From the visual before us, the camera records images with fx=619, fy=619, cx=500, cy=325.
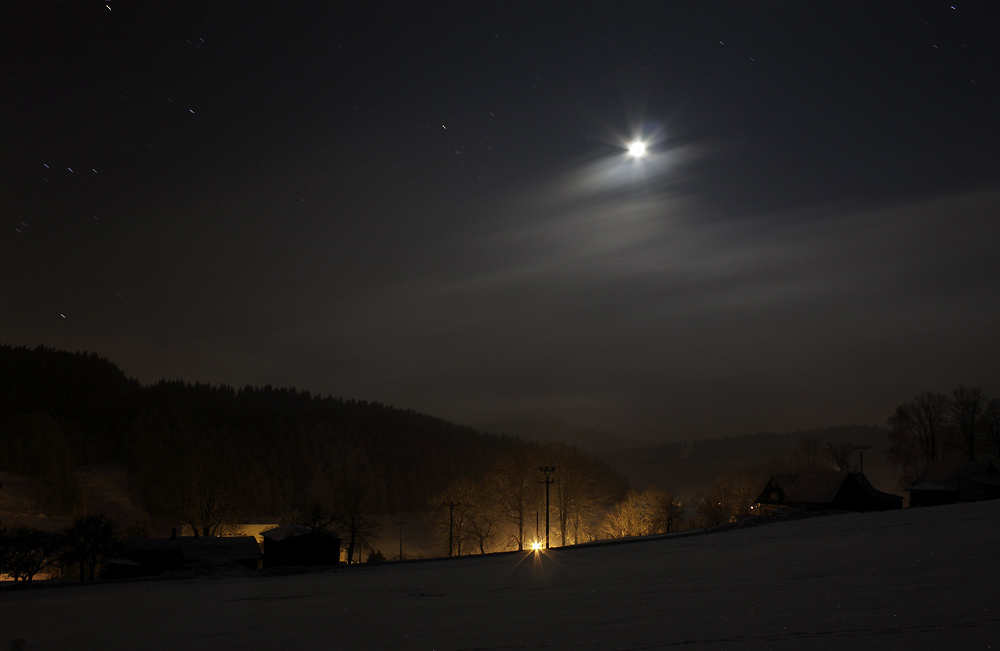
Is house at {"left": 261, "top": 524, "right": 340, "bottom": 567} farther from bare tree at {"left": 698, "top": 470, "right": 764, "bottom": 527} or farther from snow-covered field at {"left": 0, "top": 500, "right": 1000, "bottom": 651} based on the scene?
bare tree at {"left": 698, "top": 470, "right": 764, "bottom": 527}

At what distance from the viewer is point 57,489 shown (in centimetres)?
10138

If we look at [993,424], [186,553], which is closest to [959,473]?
[993,424]

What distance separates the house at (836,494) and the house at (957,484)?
3779 millimetres

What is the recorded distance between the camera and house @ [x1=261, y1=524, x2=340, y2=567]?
52.3 metres

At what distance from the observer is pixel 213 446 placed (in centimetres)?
12344

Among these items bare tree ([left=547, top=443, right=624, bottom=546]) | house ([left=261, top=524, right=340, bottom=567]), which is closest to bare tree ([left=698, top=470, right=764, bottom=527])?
bare tree ([left=547, top=443, right=624, bottom=546])

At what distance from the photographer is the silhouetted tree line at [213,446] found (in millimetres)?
101250

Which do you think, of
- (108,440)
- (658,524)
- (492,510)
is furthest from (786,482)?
(108,440)

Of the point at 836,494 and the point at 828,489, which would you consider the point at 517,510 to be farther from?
the point at 836,494

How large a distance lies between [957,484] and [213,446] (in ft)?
393

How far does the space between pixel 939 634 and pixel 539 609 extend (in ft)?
23.7

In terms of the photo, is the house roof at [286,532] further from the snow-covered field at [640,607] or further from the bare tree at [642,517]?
the bare tree at [642,517]

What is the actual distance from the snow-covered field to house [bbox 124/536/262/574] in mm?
32266

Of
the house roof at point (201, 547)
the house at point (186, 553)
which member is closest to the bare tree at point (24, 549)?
the house at point (186, 553)
